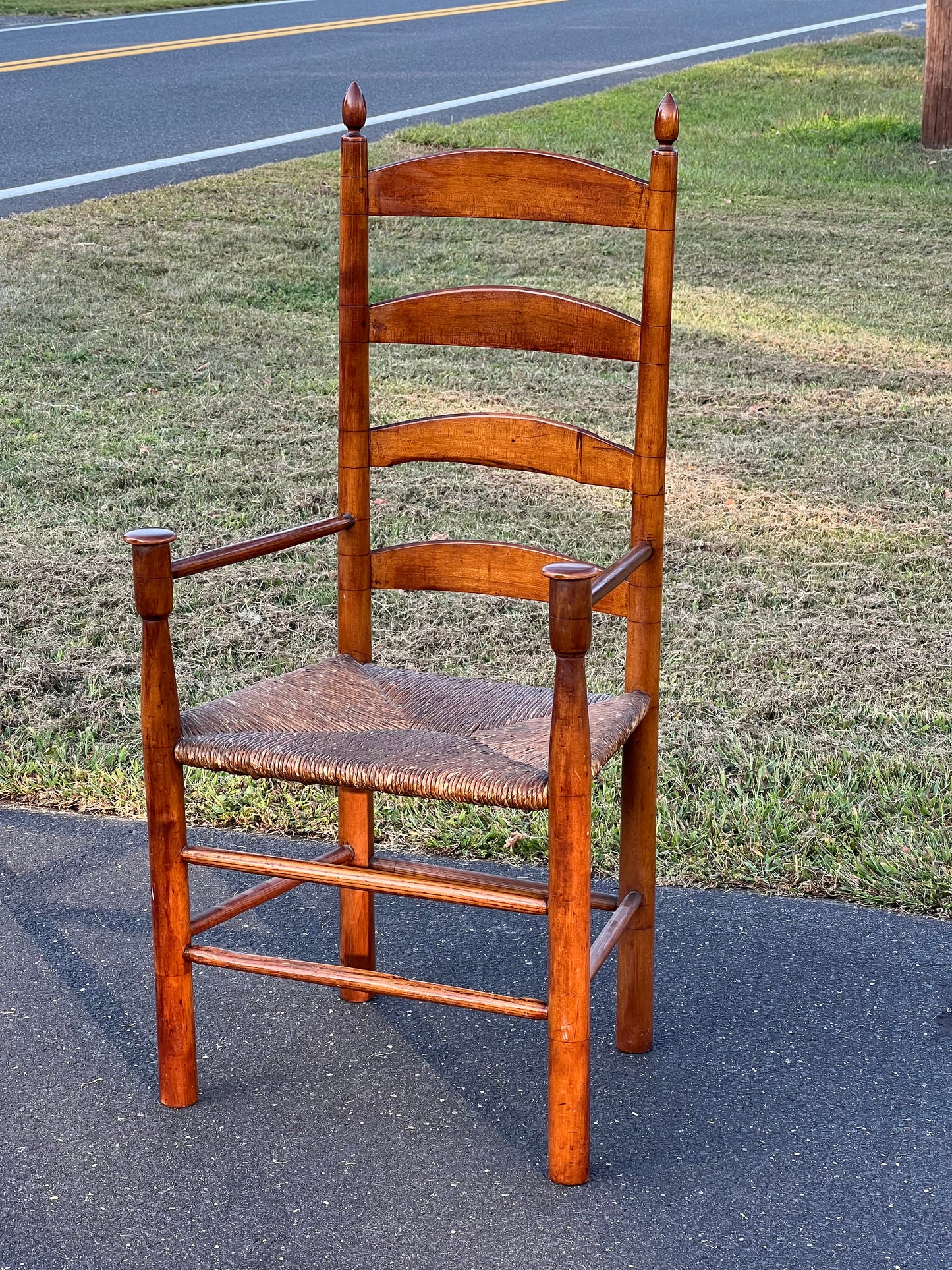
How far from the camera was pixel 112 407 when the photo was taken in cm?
602

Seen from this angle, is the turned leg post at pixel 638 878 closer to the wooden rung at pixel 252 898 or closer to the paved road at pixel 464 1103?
the paved road at pixel 464 1103

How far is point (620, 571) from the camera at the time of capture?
225 centimetres

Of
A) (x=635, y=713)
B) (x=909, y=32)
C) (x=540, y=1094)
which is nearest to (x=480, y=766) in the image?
(x=635, y=713)

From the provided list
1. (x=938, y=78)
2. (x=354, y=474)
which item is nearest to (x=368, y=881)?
(x=354, y=474)

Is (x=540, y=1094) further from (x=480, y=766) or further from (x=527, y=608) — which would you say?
(x=527, y=608)

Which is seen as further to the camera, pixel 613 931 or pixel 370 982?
pixel 613 931

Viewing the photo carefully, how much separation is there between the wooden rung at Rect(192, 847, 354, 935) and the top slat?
1.04 meters

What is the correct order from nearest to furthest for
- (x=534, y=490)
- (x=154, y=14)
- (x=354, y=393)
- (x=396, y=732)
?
(x=396, y=732) → (x=354, y=393) → (x=534, y=490) → (x=154, y=14)

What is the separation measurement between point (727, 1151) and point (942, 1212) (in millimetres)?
308

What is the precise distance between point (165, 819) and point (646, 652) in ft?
2.54

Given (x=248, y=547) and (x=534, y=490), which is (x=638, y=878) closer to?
(x=248, y=547)

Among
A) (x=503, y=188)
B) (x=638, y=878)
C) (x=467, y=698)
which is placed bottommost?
(x=638, y=878)

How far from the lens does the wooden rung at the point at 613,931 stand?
7.29ft

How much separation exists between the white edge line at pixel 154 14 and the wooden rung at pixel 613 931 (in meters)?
15.7
